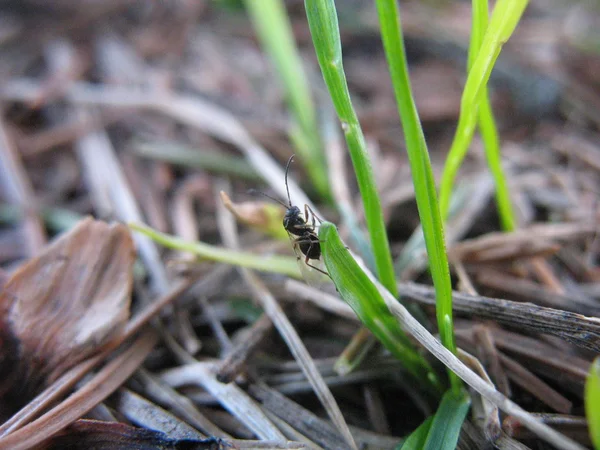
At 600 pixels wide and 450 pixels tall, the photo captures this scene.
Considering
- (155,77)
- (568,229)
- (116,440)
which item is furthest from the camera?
(155,77)

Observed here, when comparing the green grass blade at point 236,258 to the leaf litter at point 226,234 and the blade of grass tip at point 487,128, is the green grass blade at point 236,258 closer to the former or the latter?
the leaf litter at point 226,234

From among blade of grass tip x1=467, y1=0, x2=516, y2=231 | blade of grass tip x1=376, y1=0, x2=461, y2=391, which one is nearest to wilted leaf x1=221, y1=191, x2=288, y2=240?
blade of grass tip x1=376, y1=0, x2=461, y2=391

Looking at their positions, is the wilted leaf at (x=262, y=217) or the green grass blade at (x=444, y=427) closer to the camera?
the green grass blade at (x=444, y=427)

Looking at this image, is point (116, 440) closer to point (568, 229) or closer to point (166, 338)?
point (166, 338)

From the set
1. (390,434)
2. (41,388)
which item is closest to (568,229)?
(390,434)

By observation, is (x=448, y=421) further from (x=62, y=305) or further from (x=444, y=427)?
(x=62, y=305)

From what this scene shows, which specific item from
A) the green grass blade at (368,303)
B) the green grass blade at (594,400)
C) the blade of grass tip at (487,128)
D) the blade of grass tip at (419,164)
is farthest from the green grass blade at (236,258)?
the green grass blade at (594,400)
